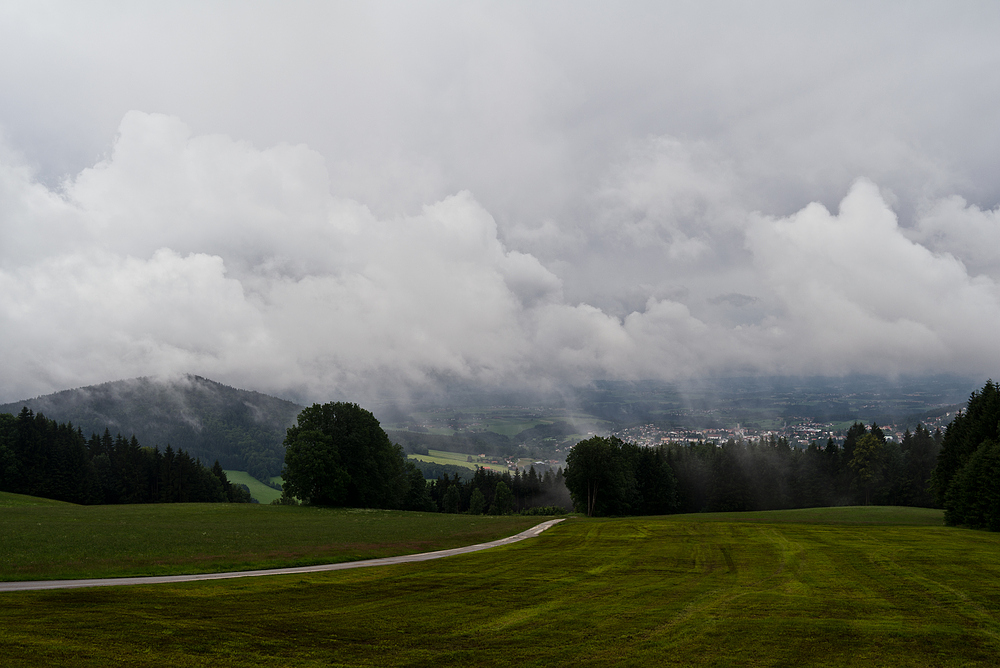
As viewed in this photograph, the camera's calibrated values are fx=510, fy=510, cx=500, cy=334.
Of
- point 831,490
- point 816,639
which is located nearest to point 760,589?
point 816,639

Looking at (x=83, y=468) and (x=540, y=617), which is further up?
(x=540, y=617)

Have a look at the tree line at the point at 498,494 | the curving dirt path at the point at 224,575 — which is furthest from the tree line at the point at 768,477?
the curving dirt path at the point at 224,575

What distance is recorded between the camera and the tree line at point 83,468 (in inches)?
3455

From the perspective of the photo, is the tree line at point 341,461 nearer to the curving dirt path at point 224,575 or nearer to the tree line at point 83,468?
the tree line at point 83,468

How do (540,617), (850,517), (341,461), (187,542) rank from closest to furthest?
1. (540,617)
2. (187,542)
3. (850,517)
4. (341,461)

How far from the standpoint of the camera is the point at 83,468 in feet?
304

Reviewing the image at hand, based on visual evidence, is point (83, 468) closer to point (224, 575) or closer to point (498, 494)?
point (498, 494)

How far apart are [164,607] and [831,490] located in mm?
126711

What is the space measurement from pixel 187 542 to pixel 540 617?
23357 millimetres

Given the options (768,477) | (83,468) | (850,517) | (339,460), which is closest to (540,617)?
(850,517)

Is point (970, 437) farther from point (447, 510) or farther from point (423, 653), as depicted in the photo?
point (447, 510)

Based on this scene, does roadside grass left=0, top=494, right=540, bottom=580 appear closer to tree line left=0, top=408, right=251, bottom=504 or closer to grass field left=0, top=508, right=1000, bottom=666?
grass field left=0, top=508, right=1000, bottom=666

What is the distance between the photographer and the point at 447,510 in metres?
125

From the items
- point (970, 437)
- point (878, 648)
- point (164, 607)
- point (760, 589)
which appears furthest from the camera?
point (970, 437)
